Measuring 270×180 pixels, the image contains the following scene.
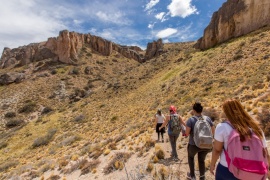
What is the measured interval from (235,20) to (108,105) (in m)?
28.7

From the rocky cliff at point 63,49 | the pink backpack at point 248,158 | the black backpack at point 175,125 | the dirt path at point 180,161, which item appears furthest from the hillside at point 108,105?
the rocky cliff at point 63,49

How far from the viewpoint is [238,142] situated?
93.4 inches

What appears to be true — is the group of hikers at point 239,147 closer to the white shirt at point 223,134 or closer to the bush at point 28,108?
the white shirt at point 223,134

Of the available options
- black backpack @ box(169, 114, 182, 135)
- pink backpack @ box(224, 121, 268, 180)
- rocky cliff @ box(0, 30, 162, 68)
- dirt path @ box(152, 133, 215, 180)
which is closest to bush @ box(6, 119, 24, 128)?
rocky cliff @ box(0, 30, 162, 68)

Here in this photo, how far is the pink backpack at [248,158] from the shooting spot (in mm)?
2289

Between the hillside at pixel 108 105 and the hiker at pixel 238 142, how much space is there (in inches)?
87.2

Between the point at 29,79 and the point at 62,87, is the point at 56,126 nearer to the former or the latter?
the point at 62,87

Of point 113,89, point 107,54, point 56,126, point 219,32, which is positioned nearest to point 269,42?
point 219,32

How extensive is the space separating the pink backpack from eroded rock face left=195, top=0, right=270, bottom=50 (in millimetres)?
37681

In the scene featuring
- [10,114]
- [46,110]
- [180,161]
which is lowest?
[10,114]

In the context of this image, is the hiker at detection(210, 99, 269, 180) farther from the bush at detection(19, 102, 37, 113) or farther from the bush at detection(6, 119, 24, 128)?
the bush at detection(19, 102, 37, 113)

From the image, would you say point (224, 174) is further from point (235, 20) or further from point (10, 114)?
point (10, 114)

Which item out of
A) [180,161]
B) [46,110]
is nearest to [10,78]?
[46,110]

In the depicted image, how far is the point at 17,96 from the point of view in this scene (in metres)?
45.5
